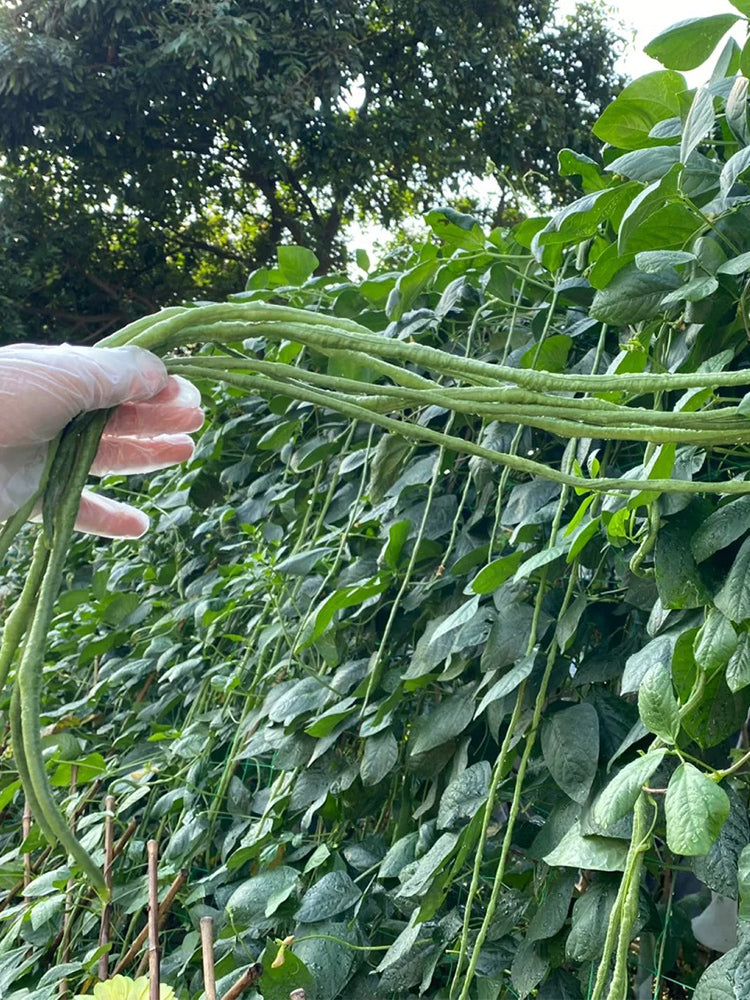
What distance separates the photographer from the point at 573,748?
738 mm

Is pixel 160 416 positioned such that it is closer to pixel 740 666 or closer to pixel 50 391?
pixel 50 391

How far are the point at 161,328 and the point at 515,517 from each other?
52 centimetres

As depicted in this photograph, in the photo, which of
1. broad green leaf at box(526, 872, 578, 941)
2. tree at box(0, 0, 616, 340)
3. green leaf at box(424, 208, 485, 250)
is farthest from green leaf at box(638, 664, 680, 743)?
tree at box(0, 0, 616, 340)

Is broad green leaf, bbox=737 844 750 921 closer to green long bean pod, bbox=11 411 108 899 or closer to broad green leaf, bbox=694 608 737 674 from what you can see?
broad green leaf, bbox=694 608 737 674

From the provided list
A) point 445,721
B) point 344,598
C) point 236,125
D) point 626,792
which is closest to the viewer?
point 626,792

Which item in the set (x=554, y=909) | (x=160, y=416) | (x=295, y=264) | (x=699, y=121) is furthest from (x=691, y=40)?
(x=295, y=264)

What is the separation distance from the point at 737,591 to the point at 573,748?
201 mm

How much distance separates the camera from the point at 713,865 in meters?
0.61

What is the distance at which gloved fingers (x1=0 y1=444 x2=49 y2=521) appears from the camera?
531mm

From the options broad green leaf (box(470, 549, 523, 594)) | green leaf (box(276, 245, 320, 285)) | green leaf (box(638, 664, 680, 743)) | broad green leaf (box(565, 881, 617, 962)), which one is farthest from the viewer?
green leaf (box(276, 245, 320, 285))

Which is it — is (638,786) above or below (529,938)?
above

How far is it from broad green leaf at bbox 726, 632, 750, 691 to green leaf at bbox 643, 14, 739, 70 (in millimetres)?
362

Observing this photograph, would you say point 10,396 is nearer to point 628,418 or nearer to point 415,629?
point 628,418

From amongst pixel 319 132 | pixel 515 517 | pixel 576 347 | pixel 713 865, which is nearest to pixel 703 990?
pixel 713 865
